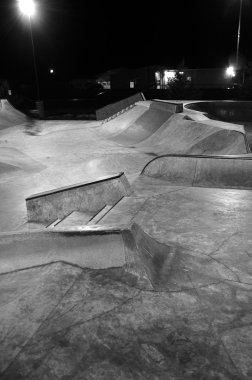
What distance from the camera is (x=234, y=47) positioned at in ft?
143

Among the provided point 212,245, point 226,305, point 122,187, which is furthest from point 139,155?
point 226,305

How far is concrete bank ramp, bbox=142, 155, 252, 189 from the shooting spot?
6969 mm

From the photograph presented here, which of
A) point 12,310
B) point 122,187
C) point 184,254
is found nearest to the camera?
point 12,310

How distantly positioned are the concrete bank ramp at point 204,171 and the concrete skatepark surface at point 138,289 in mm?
49

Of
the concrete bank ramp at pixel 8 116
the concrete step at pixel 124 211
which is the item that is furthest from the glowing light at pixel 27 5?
the concrete step at pixel 124 211

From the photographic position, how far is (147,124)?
1617 centimetres

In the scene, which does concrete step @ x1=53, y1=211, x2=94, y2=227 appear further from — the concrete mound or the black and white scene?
the concrete mound

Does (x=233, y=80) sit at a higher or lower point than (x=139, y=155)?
higher

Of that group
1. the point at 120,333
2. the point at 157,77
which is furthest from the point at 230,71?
the point at 120,333

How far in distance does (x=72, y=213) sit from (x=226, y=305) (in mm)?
3572

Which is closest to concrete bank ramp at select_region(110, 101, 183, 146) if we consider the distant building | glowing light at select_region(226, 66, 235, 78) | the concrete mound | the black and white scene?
the concrete mound

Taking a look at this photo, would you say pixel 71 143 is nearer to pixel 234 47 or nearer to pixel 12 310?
pixel 12 310

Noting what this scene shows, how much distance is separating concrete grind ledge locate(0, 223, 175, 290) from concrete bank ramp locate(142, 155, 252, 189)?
11.4ft

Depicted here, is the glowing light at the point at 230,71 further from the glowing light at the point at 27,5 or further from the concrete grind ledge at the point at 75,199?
the concrete grind ledge at the point at 75,199
